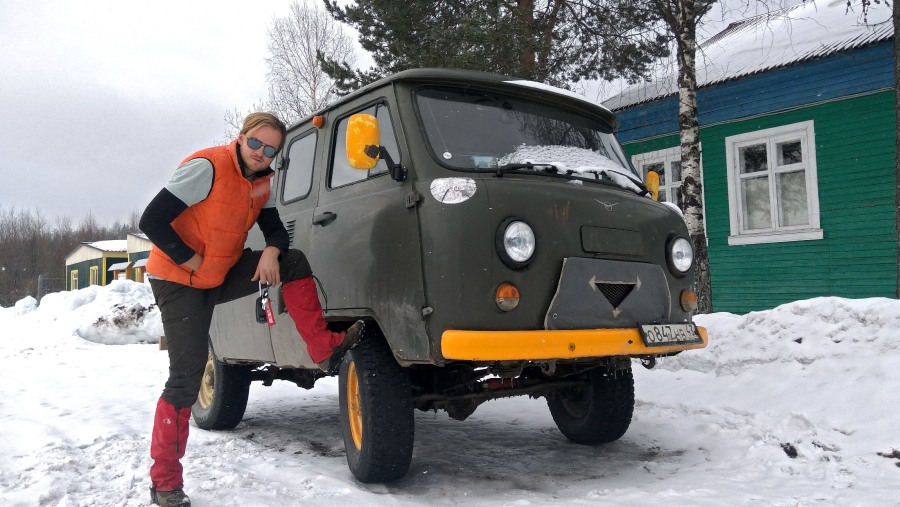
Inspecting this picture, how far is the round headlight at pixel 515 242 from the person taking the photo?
3260 mm

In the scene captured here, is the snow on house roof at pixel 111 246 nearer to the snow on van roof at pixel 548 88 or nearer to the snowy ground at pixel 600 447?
the snowy ground at pixel 600 447

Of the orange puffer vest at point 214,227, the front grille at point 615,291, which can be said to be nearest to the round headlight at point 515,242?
the front grille at point 615,291

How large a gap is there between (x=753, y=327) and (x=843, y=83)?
572 cm

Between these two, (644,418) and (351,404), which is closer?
(351,404)

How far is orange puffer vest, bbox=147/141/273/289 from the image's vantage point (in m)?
3.34

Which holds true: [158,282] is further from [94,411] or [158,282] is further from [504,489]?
[94,411]

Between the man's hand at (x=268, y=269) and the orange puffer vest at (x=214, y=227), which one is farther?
the man's hand at (x=268, y=269)

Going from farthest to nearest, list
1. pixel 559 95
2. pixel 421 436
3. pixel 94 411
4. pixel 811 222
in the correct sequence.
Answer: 1. pixel 811 222
2. pixel 94 411
3. pixel 421 436
4. pixel 559 95

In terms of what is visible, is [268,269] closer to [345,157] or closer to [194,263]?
[194,263]

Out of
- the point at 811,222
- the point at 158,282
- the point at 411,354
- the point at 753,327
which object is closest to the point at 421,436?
the point at 411,354

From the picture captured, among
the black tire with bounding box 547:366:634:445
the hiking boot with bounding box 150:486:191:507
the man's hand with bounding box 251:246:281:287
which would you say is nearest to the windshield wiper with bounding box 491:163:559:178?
the man's hand with bounding box 251:246:281:287

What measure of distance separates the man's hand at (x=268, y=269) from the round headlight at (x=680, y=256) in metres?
2.10

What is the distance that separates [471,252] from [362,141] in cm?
75

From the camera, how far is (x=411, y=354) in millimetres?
3336
